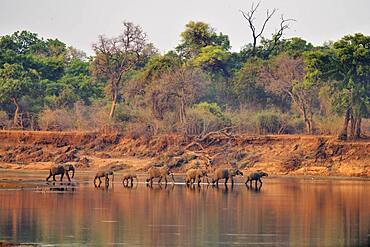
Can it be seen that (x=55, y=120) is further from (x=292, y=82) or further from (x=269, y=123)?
(x=292, y=82)

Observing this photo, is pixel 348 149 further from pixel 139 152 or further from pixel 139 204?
pixel 139 204

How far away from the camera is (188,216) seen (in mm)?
34500

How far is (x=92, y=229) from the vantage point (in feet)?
97.6

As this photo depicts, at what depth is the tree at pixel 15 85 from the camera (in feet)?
260

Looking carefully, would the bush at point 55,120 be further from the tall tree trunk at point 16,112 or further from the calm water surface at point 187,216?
→ the calm water surface at point 187,216

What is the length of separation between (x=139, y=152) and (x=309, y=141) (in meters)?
12.8

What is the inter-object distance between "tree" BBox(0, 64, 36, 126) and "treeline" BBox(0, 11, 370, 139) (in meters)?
0.08

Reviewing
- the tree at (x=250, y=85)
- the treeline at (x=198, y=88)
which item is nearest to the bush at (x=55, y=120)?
the treeline at (x=198, y=88)

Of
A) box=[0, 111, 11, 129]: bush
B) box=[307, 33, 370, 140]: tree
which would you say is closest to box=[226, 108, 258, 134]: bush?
box=[307, 33, 370, 140]: tree

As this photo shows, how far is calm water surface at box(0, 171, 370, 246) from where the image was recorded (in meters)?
27.8

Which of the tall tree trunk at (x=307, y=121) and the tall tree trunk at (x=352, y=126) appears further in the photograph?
the tall tree trunk at (x=307, y=121)

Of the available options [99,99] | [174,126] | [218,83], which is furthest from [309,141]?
[99,99]

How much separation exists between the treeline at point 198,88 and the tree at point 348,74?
71 mm

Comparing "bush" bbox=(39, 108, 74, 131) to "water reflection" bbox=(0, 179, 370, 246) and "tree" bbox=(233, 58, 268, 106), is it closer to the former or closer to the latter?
"tree" bbox=(233, 58, 268, 106)
